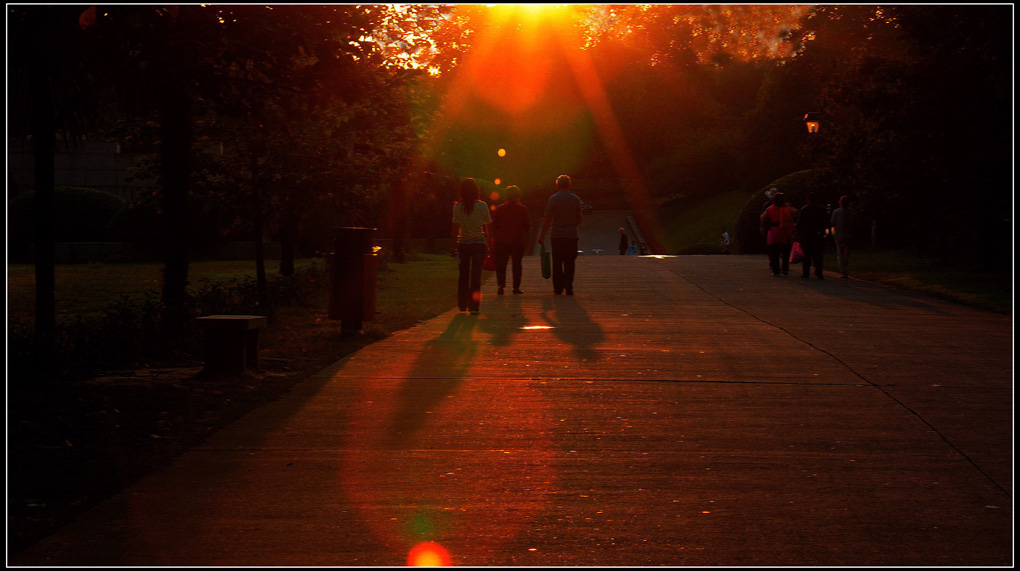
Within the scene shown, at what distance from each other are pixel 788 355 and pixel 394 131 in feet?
31.8

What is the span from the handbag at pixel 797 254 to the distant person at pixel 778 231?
19 centimetres

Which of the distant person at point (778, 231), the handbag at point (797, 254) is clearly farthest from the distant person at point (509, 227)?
the distant person at point (778, 231)

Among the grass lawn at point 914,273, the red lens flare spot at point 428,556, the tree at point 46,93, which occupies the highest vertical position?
the tree at point 46,93

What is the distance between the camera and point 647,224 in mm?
60688

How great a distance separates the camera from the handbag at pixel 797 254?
2206 centimetres

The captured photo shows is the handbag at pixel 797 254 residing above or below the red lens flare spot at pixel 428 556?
above

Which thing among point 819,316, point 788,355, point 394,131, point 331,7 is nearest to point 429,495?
point 788,355

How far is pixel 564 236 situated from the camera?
57.0 ft

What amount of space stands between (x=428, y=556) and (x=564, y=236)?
12994mm

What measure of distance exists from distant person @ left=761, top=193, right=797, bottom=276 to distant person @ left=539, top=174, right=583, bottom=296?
22.0ft

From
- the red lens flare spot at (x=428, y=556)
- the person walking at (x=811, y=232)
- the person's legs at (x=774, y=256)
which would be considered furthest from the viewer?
the person's legs at (x=774, y=256)

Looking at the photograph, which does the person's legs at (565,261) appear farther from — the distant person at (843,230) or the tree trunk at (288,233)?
the distant person at (843,230)

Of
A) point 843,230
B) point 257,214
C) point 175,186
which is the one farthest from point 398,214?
point 175,186

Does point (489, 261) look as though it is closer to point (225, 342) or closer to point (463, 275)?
point (463, 275)
